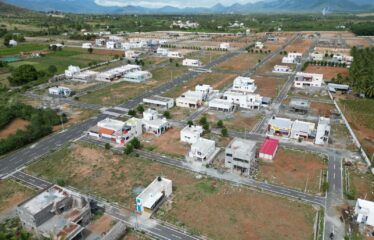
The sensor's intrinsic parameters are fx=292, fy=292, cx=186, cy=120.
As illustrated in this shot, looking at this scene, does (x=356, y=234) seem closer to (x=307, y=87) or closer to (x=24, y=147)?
(x=24, y=147)

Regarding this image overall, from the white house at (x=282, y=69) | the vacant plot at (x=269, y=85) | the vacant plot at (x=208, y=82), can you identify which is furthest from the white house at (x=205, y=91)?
the white house at (x=282, y=69)

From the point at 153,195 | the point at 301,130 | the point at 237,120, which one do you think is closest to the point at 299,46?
the point at 237,120

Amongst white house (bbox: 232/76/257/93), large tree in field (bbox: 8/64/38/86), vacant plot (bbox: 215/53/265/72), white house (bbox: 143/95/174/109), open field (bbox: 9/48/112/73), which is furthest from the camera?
open field (bbox: 9/48/112/73)

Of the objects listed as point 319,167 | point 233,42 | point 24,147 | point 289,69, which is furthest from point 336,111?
point 233,42

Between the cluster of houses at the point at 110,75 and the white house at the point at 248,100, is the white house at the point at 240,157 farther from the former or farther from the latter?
the cluster of houses at the point at 110,75

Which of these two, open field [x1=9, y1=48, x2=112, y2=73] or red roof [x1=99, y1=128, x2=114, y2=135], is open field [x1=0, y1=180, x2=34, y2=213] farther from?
open field [x1=9, y1=48, x2=112, y2=73]

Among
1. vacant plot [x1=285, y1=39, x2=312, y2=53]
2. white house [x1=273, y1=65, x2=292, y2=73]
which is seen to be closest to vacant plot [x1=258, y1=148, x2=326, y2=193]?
white house [x1=273, y1=65, x2=292, y2=73]
